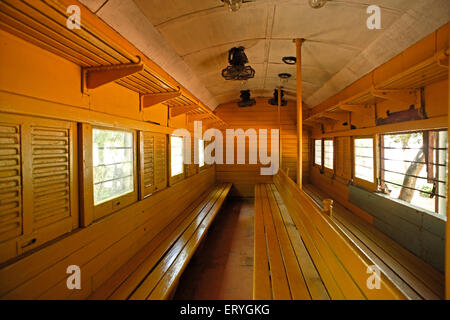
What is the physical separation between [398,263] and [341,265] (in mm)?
1846

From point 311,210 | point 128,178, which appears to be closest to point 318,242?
point 311,210

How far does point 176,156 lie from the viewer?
16.9 feet

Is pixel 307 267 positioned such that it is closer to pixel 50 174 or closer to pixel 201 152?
pixel 50 174

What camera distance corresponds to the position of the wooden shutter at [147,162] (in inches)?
133

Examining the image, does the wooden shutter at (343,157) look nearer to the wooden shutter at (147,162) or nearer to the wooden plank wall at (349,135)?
the wooden plank wall at (349,135)

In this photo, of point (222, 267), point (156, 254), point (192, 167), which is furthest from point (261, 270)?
point (192, 167)

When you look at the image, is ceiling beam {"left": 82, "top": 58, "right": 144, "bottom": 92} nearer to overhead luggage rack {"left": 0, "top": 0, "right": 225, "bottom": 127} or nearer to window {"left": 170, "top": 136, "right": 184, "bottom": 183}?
overhead luggage rack {"left": 0, "top": 0, "right": 225, "bottom": 127}

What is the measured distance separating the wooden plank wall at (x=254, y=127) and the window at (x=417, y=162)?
4129mm

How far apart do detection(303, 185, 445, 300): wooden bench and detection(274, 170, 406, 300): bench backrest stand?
23 centimetres

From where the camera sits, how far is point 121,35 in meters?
2.64

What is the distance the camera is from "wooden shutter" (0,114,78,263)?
1.58 metres

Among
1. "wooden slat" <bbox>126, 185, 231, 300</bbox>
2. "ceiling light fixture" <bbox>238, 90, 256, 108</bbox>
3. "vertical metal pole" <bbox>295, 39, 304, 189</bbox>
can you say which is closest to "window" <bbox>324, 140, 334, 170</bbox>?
"ceiling light fixture" <bbox>238, 90, 256, 108</bbox>

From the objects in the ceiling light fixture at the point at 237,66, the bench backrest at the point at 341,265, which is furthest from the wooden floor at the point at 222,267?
the ceiling light fixture at the point at 237,66
